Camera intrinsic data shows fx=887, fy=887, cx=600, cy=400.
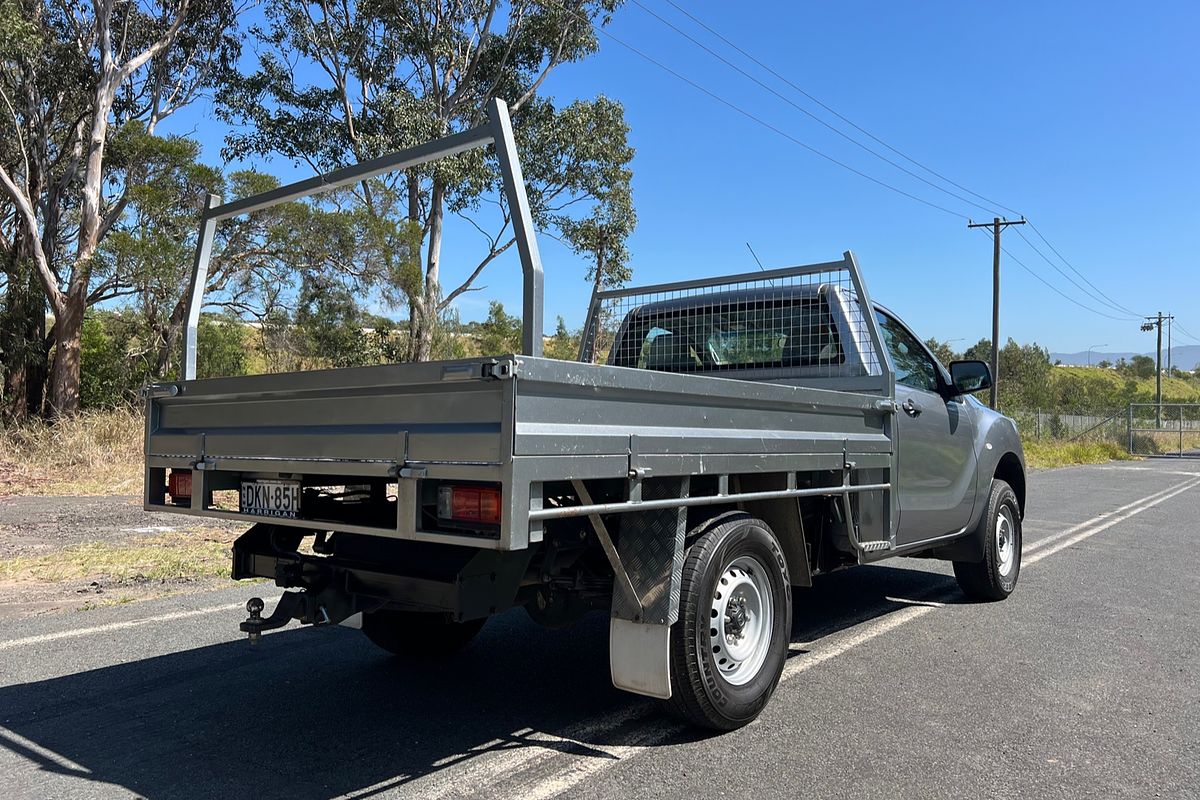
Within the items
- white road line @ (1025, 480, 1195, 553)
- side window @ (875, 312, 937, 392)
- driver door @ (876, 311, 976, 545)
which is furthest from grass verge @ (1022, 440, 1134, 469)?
side window @ (875, 312, 937, 392)

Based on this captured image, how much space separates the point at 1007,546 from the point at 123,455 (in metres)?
13.1

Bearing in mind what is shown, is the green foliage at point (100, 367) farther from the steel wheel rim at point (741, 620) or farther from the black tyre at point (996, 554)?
the steel wheel rim at point (741, 620)

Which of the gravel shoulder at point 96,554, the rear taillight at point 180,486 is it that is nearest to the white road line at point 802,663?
the rear taillight at point 180,486

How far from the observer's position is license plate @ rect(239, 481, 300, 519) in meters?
3.66

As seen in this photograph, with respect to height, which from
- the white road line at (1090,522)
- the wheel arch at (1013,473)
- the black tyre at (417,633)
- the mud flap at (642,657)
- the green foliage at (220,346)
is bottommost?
the white road line at (1090,522)

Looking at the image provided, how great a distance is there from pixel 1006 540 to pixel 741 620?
372cm

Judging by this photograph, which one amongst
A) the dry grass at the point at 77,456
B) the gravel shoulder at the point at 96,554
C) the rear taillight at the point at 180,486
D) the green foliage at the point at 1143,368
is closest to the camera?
the rear taillight at the point at 180,486

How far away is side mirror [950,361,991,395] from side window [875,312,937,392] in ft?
0.47

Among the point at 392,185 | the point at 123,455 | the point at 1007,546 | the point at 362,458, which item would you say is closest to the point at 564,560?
the point at 362,458

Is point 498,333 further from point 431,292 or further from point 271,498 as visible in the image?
point 271,498

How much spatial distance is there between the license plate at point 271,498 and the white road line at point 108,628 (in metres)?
2.45

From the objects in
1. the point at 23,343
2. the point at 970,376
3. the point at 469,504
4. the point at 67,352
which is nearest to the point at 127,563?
the point at 469,504

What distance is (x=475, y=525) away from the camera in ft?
9.78

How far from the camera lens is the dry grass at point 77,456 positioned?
1268 cm
